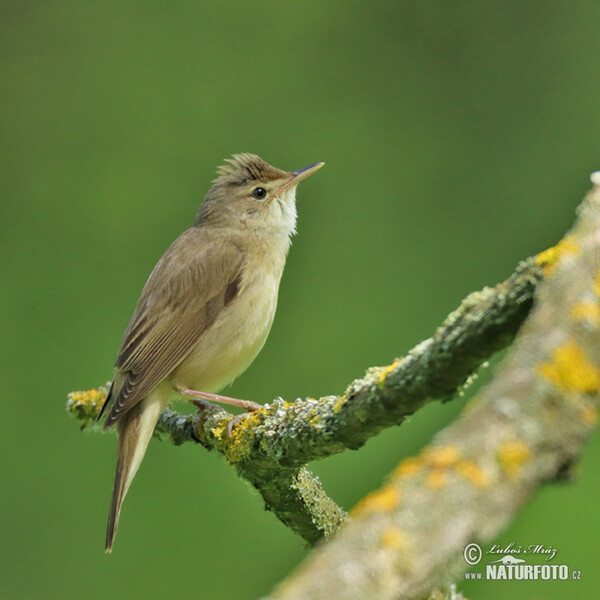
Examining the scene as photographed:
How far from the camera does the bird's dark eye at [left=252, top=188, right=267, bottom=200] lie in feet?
12.5

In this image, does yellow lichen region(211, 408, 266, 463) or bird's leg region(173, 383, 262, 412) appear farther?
bird's leg region(173, 383, 262, 412)

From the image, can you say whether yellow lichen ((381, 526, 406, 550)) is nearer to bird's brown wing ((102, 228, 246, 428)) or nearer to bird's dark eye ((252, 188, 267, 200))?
bird's brown wing ((102, 228, 246, 428))

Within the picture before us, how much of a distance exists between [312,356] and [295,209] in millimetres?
710

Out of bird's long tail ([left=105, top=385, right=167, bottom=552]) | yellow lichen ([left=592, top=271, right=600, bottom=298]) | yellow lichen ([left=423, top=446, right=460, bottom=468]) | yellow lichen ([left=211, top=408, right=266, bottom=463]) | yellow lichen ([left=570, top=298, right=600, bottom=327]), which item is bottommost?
yellow lichen ([left=423, top=446, right=460, bottom=468])

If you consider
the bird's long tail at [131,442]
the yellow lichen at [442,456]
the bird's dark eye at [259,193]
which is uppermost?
the bird's dark eye at [259,193]

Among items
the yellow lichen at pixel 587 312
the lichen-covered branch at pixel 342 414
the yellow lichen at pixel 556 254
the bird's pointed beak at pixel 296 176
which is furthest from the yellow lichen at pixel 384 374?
the bird's pointed beak at pixel 296 176

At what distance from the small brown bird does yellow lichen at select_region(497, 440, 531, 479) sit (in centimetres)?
193

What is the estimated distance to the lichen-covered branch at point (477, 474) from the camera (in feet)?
3.13

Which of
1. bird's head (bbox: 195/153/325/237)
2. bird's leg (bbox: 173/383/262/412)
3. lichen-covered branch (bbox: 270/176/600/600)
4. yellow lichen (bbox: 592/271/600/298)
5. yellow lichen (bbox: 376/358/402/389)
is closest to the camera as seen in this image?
lichen-covered branch (bbox: 270/176/600/600)

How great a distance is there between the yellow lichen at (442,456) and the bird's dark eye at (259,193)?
2.90m

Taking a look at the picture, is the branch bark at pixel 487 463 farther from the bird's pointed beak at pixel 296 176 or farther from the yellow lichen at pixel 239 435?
the bird's pointed beak at pixel 296 176

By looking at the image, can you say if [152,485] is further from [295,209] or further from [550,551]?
[550,551]

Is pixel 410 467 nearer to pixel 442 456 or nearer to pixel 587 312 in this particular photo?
pixel 442 456
